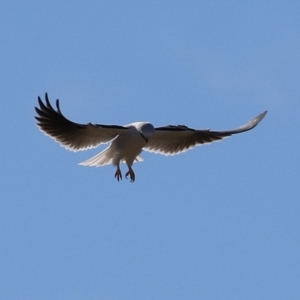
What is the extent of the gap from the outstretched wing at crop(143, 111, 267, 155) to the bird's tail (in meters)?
1.29

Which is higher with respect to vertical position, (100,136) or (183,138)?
(183,138)

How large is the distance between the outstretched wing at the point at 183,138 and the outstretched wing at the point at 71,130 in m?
1.62

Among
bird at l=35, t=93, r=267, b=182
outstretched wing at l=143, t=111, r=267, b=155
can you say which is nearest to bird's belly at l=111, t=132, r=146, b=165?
bird at l=35, t=93, r=267, b=182

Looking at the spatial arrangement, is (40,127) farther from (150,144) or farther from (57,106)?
(150,144)

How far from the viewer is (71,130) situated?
29.4 metres

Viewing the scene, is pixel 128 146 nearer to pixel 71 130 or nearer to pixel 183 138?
pixel 71 130

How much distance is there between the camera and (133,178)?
2950 centimetres

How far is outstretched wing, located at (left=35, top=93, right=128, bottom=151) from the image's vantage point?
29.2 metres

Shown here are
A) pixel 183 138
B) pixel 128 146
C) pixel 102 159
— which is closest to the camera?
pixel 128 146

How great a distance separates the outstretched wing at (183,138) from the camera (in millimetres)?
30891

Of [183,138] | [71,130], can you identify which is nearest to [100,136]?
[71,130]

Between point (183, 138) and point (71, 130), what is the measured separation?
2857mm

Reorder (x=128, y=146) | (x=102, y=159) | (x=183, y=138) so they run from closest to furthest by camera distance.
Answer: (x=128, y=146) < (x=102, y=159) < (x=183, y=138)

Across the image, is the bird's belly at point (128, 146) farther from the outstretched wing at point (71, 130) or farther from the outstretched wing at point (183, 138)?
the outstretched wing at point (183, 138)
